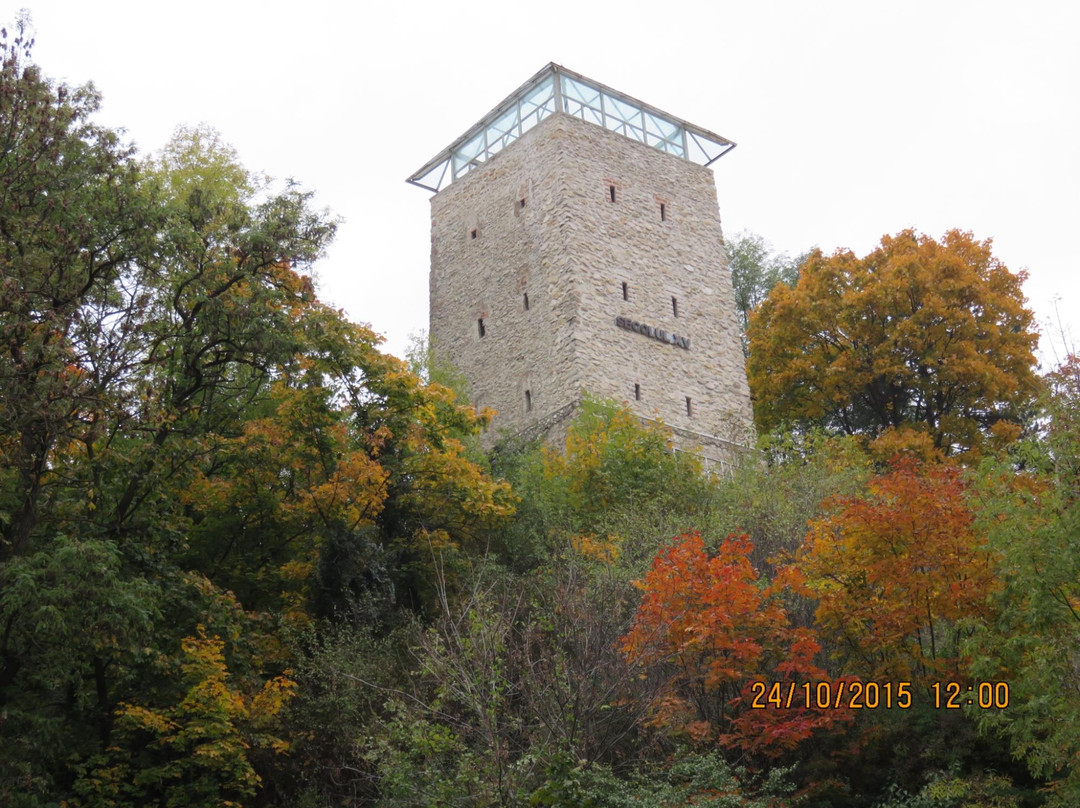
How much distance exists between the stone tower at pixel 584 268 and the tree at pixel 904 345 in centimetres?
153

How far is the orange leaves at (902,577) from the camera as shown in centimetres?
1376

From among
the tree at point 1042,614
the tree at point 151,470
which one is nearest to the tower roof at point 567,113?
the tree at point 151,470

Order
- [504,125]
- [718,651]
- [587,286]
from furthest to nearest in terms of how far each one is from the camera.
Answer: [504,125]
[587,286]
[718,651]

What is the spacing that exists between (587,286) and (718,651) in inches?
551

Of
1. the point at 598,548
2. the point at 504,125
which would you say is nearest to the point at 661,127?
the point at 504,125

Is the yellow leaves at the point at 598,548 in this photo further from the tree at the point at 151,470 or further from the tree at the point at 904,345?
the tree at the point at 904,345

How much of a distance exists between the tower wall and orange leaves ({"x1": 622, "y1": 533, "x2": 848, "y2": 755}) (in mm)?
11464

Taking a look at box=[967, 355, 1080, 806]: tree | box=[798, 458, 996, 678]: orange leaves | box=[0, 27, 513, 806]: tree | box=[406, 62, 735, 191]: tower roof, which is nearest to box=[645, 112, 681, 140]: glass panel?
box=[406, 62, 735, 191]: tower roof

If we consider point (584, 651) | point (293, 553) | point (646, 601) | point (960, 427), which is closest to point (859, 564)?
point (646, 601)

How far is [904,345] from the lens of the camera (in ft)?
93.9

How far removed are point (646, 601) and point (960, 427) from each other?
15.5 metres

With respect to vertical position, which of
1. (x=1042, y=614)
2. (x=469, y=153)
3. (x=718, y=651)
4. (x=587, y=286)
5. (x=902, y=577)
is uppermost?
(x=469, y=153)

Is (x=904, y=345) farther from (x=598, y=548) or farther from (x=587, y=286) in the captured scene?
(x=598, y=548)

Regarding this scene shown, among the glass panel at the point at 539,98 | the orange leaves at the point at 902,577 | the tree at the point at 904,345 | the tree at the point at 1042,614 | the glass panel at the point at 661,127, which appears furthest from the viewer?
the glass panel at the point at 661,127
